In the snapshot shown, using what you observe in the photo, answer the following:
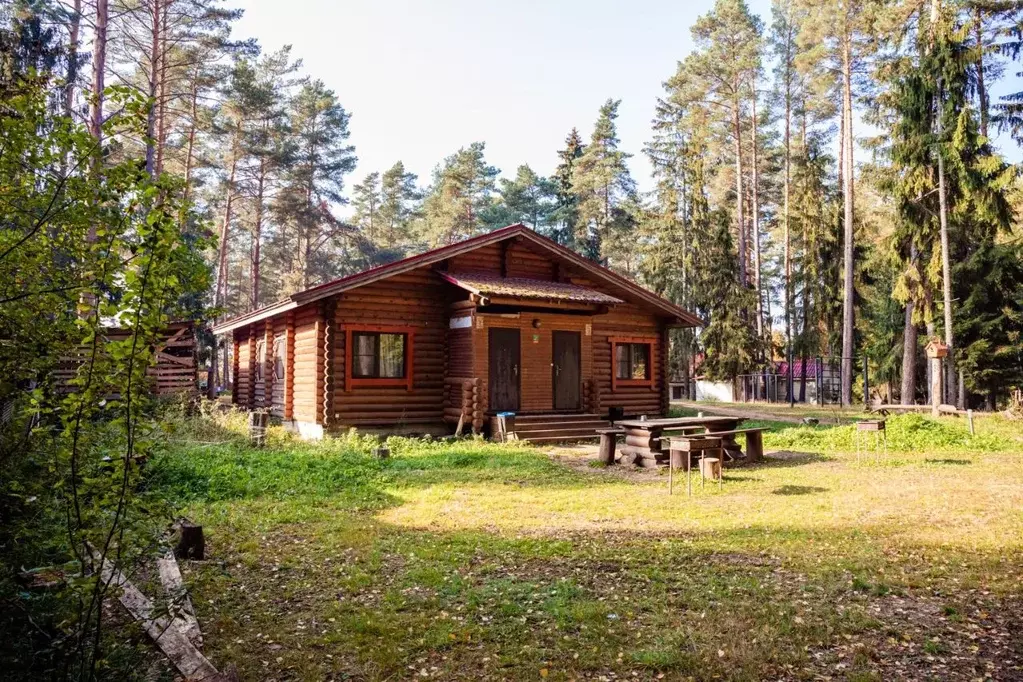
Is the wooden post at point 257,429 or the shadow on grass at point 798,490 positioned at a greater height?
the wooden post at point 257,429

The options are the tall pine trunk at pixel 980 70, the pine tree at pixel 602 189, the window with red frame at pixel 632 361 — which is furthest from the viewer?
the pine tree at pixel 602 189

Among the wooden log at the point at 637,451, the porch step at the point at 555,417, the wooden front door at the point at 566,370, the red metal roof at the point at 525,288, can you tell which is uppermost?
the red metal roof at the point at 525,288

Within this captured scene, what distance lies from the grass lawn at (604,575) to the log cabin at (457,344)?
4.97 m

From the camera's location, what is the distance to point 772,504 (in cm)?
853

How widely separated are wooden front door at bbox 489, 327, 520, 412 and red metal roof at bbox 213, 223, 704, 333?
8.02 ft

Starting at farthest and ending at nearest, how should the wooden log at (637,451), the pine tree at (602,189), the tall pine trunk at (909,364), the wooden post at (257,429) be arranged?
1. the pine tree at (602,189)
2. the tall pine trunk at (909,364)
3. the wooden post at (257,429)
4. the wooden log at (637,451)

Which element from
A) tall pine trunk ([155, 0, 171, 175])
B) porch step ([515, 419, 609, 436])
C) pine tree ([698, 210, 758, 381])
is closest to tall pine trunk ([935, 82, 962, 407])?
pine tree ([698, 210, 758, 381])

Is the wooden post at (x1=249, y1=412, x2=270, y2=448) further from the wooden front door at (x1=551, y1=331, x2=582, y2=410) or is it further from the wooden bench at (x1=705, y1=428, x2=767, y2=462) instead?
the wooden bench at (x1=705, y1=428, x2=767, y2=462)

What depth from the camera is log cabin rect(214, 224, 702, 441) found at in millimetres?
15398

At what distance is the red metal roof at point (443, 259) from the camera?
14.5 metres

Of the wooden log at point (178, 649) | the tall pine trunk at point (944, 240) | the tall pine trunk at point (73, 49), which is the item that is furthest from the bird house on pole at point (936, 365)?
the tall pine trunk at point (73, 49)

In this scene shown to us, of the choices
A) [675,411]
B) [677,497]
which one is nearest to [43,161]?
[677,497]

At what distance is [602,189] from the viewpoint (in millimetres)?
42125

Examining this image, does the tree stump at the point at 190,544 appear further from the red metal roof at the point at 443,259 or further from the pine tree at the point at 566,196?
the pine tree at the point at 566,196
